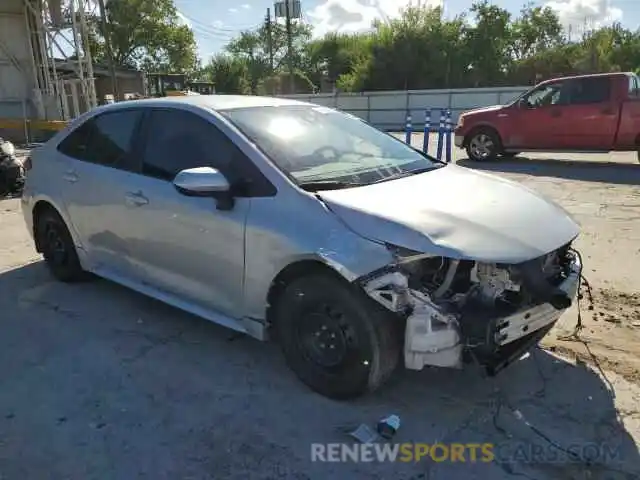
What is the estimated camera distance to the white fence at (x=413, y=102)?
2498cm

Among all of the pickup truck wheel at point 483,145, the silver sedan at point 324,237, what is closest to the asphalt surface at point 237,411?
the silver sedan at point 324,237

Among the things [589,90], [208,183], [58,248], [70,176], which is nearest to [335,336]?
[208,183]

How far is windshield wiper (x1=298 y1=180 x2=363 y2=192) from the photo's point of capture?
126 inches

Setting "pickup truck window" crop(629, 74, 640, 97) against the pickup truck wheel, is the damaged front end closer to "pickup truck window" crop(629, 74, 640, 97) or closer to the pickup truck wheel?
"pickup truck window" crop(629, 74, 640, 97)

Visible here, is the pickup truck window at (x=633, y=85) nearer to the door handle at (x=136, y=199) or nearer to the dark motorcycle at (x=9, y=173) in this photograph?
the door handle at (x=136, y=199)

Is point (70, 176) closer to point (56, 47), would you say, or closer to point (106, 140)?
point (106, 140)

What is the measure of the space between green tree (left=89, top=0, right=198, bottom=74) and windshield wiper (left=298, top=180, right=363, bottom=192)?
50509mm

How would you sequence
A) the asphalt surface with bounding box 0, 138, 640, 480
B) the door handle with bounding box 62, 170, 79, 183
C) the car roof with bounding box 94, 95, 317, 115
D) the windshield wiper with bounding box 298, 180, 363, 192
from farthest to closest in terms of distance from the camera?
the door handle with bounding box 62, 170, 79, 183
the car roof with bounding box 94, 95, 317, 115
the windshield wiper with bounding box 298, 180, 363, 192
the asphalt surface with bounding box 0, 138, 640, 480

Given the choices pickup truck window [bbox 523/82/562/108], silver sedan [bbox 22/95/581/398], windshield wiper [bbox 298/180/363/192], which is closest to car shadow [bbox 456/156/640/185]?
pickup truck window [bbox 523/82/562/108]

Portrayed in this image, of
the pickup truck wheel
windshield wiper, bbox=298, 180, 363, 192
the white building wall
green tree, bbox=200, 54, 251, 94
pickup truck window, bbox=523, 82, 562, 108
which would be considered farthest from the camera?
green tree, bbox=200, 54, 251, 94

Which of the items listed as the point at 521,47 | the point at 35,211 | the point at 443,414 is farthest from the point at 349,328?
the point at 521,47

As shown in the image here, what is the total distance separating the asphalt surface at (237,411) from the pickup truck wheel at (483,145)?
9.63 meters

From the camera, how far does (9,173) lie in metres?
9.55

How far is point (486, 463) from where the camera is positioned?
2684mm
